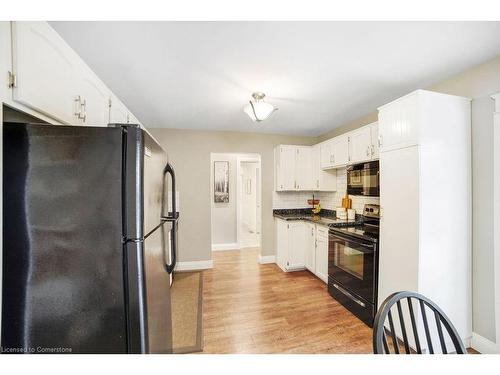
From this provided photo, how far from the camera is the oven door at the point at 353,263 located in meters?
2.08

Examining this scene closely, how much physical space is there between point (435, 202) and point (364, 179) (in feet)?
2.87

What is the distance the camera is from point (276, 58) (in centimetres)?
160

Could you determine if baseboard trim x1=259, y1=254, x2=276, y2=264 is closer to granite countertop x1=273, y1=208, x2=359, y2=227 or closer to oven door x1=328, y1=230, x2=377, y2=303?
granite countertop x1=273, y1=208, x2=359, y2=227

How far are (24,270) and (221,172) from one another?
13.8 ft

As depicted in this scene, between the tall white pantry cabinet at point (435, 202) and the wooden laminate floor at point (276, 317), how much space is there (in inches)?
26.3

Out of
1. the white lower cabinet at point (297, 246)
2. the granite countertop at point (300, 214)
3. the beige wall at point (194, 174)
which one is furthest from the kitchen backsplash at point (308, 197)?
the beige wall at point (194, 174)

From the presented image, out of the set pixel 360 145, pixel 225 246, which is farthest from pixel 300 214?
pixel 225 246

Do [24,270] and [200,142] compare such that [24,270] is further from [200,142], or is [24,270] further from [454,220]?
[200,142]

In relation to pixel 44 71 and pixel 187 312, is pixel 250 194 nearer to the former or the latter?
pixel 187 312

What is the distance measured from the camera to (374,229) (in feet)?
7.61

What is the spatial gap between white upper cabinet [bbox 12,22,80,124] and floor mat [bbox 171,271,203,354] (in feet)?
6.58

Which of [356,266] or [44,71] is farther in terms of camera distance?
[356,266]

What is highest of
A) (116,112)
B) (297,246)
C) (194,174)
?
(116,112)
